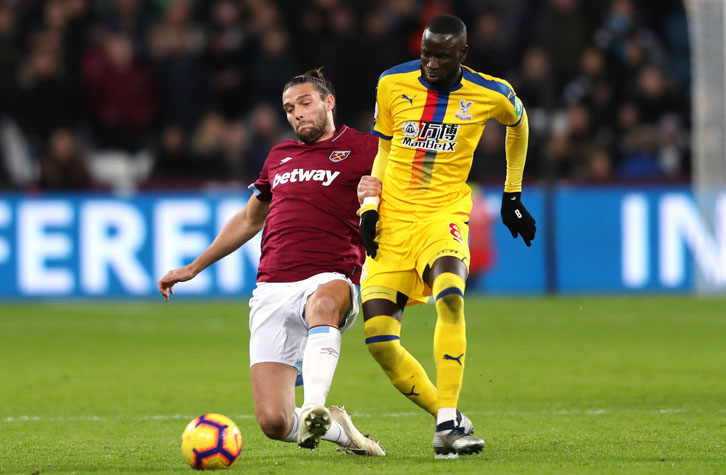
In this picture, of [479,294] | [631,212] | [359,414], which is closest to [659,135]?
[631,212]

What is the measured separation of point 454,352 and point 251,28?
1129 centimetres

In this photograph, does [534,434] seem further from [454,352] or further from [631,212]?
[631,212]

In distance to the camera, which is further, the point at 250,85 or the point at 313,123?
the point at 250,85

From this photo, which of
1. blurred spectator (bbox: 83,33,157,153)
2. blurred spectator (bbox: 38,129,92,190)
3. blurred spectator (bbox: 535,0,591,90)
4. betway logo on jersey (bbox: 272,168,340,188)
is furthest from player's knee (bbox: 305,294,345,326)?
blurred spectator (bbox: 535,0,591,90)

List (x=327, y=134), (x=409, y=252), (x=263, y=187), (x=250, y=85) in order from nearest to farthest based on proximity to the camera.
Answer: (x=409, y=252) → (x=327, y=134) → (x=263, y=187) → (x=250, y=85)

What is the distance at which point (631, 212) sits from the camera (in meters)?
15.6

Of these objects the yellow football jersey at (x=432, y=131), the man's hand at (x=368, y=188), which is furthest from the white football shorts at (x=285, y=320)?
the yellow football jersey at (x=432, y=131)

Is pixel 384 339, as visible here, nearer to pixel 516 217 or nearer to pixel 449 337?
pixel 449 337

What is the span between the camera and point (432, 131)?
610 cm

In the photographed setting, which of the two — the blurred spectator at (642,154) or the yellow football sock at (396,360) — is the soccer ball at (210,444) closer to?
the yellow football sock at (396,360)

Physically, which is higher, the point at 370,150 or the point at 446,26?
the point at 446,26

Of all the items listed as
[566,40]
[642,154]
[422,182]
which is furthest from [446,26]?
[566,40]

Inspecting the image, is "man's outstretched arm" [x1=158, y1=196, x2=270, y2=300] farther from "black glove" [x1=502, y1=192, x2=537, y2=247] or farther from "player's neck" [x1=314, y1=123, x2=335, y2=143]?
"black glove" [x1=502, y1=192, x2=537, y2=247]

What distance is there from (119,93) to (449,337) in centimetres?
1067
